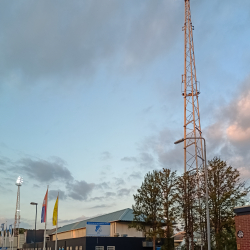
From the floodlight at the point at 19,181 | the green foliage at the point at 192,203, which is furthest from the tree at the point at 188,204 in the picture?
the floodlight at the point at 19,181

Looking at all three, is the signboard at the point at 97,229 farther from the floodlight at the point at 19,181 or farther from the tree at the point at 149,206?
the floodlight at the point at 19,181

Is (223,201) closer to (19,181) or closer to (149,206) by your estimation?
(149,206)

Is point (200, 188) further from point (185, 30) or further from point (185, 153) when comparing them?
point (185, 30)

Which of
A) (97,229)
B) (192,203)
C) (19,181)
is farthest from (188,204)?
(19,181)

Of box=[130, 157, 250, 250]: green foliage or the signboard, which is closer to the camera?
box=[130, 157, 250, 250]: green foliage

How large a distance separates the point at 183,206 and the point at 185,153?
9800 millimetres

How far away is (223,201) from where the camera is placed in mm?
42719

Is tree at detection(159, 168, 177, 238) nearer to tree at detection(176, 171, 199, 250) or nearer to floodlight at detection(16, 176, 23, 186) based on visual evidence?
tree at detection(176, 171, 199, 250)

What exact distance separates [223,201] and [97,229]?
862 inches

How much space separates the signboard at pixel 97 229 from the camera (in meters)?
54.3

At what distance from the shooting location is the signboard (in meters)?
54.3

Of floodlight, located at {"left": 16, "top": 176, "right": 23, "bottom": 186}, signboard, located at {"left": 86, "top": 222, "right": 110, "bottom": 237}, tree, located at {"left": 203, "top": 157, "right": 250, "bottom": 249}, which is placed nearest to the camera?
tree, located at {"left": 203, "top": 157, "right": 250, "bottom": 249}

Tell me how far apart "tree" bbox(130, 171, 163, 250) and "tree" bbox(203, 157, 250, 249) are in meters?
9.29

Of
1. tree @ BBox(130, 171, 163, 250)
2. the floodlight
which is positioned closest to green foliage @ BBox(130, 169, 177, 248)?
tree @ BBox(130, 171, 163, 250)
